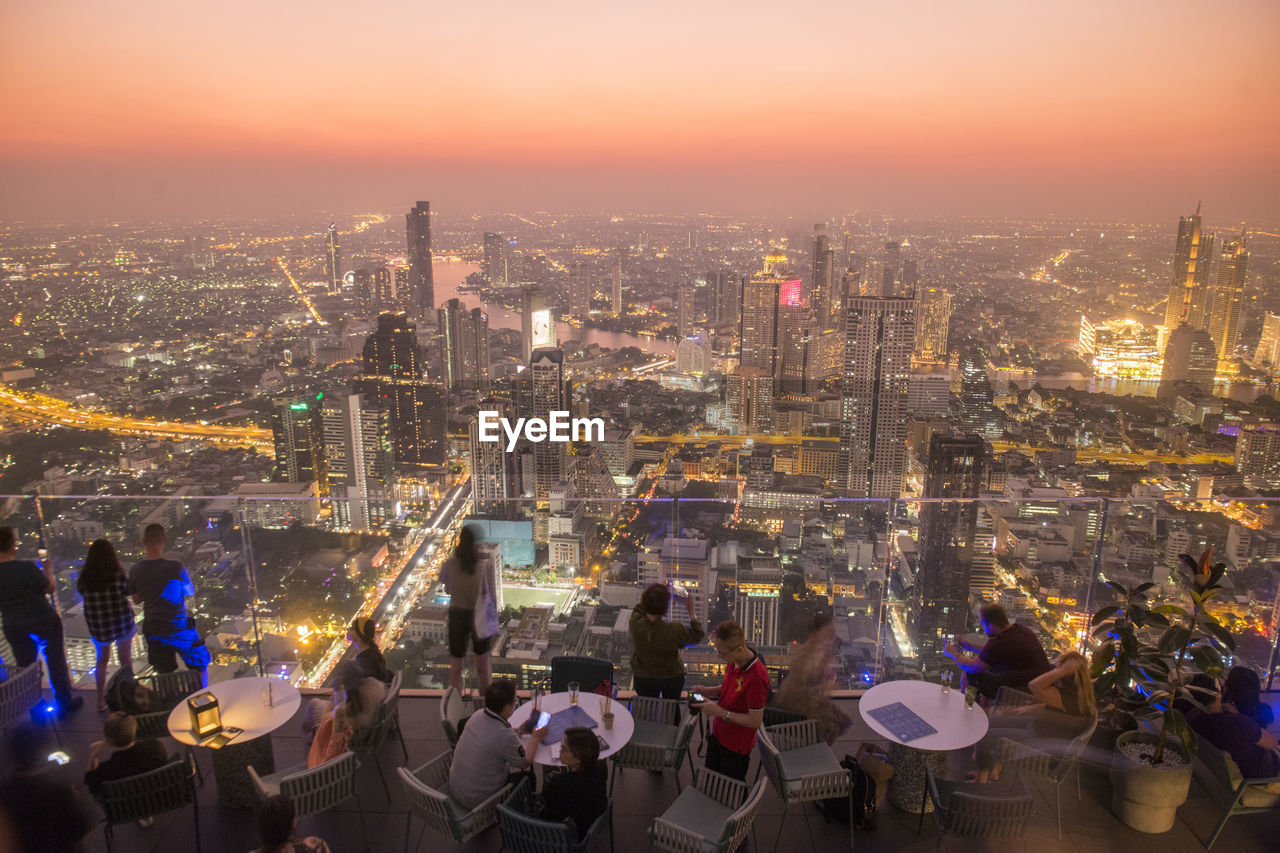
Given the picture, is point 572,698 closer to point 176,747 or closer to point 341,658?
point 341,658

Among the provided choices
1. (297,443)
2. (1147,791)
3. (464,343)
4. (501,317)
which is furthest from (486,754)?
(501,317)

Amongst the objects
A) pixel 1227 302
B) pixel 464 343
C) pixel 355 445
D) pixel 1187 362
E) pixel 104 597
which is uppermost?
pixel 1227 302

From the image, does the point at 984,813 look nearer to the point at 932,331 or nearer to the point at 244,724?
the point at 244,724

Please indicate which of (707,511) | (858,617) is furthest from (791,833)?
(707,511)

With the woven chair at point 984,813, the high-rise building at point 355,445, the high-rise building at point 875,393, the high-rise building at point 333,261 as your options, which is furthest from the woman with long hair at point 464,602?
the high-rise building at point 333,261

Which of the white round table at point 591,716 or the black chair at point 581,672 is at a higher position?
the white round table at point 591,716

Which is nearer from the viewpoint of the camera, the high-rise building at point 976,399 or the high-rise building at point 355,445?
the high-rise building at point 355,445

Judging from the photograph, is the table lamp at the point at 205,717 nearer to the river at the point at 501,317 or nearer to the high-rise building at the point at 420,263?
the river at the point at 501,317
